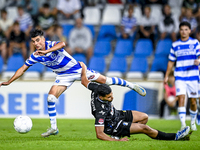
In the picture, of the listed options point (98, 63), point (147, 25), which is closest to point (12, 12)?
point (98, 63)

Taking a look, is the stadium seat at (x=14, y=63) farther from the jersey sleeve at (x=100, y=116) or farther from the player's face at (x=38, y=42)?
the jersey sleeve at (x=100, y=116)

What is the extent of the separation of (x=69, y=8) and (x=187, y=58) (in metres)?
7.83

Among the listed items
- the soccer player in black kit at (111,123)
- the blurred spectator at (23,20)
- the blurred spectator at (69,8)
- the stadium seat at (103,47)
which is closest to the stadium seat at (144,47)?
the stadium seat at (103,47)

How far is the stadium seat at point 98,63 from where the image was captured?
13.1m

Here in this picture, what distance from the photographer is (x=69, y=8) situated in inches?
576

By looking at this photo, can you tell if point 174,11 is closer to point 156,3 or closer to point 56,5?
point 156,3

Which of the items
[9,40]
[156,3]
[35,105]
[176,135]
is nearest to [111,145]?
[176,135]

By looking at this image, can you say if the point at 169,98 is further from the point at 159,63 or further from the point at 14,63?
the point at 14,63

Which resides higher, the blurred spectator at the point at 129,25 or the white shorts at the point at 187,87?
the blurred spectator at the point at 129,25

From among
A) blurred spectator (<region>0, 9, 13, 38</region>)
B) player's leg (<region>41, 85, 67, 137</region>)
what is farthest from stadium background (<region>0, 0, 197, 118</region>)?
player's leg (<region>41, 85, 67, 137</region>)

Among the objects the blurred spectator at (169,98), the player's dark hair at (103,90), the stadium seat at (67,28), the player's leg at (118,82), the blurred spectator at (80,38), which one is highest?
the stadium seat at (67,28)

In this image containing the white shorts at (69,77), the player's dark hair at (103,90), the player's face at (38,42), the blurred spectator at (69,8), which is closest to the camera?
the player's dark hair at (103,90)

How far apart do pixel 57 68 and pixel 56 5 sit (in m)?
8.63

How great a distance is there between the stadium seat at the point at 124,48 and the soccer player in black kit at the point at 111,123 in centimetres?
773
